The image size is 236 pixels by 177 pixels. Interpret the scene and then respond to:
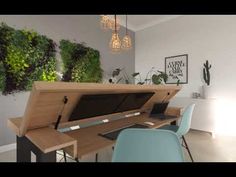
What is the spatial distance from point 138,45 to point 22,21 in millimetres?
3489

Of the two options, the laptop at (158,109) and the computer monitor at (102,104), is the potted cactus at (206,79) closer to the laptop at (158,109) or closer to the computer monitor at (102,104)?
the laptop at (158,109)

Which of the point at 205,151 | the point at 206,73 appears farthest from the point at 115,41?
the point at 206,73

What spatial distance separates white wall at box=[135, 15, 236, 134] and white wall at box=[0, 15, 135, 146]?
0.95 m

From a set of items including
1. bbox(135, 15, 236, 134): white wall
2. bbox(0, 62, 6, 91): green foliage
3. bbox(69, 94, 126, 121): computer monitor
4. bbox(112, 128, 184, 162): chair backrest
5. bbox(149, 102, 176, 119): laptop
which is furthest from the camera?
bbox(135, 15, 236, 134): white wall

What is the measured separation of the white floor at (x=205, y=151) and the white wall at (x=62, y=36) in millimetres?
659

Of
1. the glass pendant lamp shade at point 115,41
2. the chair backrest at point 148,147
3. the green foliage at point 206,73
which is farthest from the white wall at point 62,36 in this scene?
the chair backrest at point 148,147

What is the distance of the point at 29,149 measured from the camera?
3.74 ft

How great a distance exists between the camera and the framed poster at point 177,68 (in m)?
4.38

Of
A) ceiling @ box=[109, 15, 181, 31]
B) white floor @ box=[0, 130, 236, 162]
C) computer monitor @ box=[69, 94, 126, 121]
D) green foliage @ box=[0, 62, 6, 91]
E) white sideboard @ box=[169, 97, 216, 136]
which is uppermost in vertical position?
ceiling @ box=[109, 15, 181, 31]

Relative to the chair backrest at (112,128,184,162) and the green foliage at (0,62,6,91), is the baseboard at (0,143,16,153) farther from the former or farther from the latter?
the chair backrest at (112,128,184,162)

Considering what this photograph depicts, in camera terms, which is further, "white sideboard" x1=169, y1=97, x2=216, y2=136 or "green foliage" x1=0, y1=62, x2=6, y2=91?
"white sideboard" x1=169, y1=97, x2=216, y2=136

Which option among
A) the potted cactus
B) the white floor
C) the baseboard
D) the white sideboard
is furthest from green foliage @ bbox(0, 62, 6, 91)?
the potted cactus

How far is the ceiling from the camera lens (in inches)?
185
